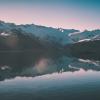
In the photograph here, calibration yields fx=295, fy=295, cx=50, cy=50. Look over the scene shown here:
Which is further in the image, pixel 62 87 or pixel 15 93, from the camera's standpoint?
pixel 62 87

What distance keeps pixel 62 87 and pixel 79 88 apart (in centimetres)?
333

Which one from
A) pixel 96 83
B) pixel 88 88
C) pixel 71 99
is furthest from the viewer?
pixel 96 83

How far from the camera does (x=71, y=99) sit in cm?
3938

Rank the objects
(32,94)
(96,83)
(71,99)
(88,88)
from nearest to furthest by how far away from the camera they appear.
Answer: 1. (71,99)
2. (32,94)
3. (88,88)
4. (96,83)

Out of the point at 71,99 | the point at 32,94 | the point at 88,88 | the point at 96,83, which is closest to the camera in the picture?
the point at 71,99

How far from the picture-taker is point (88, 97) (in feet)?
132

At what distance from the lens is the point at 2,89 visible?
48469 mm

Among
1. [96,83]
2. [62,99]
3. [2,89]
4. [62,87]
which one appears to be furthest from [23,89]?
[96,83]

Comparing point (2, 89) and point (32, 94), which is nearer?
point (32, 94)

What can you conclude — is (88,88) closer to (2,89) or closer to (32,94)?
(32,94)

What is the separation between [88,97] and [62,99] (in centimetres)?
371

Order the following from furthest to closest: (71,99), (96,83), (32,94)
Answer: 1. (96,83)
2. (32,94)
3. (71,99)

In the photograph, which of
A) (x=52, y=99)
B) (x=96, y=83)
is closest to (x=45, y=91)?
(x=52, y=99)

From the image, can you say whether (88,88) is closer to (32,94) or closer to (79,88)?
(79,88)
